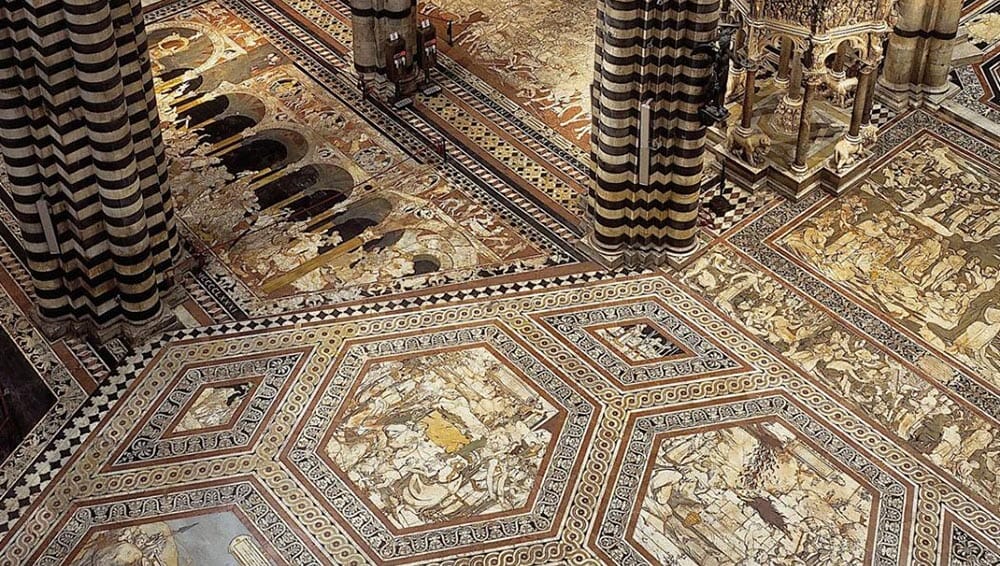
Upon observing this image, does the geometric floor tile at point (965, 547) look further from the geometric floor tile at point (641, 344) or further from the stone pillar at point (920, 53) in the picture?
the stone pillar at point (920, 53)

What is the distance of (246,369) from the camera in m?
10.5

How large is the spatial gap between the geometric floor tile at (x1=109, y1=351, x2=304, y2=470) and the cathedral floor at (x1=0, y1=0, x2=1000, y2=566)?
0.07 ft

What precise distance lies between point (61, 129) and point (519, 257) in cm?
394

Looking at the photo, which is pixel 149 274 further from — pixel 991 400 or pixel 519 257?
pixel 991 400

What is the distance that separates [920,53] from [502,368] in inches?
220

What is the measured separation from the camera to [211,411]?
10.1 m

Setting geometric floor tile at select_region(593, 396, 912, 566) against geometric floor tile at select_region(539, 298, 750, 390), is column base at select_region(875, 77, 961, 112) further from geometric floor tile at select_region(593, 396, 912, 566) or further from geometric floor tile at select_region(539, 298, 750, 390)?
geometric floor tile at select_region(593, 396, 912, 566)

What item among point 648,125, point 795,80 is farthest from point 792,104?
point 648,125

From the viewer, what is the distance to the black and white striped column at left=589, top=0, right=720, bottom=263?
10.0 meters

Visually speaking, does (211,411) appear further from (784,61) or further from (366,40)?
(784,61)

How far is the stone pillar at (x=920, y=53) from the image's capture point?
12719mm

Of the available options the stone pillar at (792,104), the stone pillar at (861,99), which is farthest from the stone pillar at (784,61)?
the stone pillar at (861,99)

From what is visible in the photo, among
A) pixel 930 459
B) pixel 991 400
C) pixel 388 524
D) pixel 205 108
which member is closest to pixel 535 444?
pixel 388 524

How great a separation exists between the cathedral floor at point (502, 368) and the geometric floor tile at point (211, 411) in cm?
2
